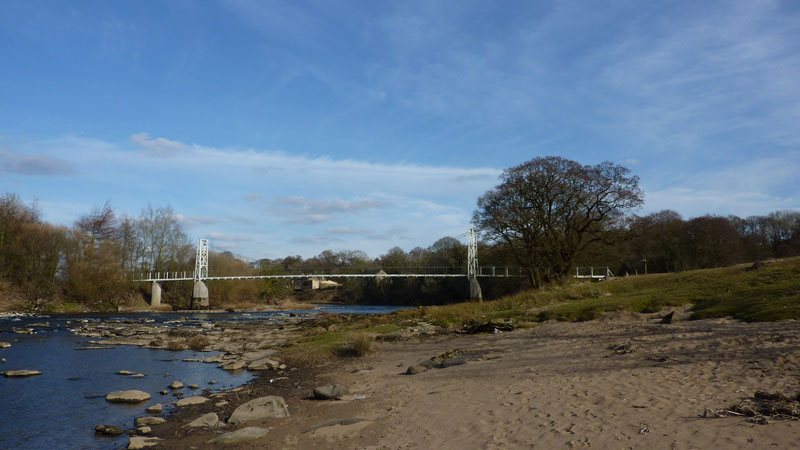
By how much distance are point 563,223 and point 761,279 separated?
18.8m

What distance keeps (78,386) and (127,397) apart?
3.52 metres

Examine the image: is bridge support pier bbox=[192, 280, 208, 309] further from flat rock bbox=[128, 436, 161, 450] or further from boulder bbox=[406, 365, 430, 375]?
flat rock bbox=[128, 436, 161, 450]

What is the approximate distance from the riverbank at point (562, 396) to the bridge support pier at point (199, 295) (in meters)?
60.8

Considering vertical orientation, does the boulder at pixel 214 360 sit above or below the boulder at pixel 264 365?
below

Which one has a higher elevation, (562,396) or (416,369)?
(562,396)

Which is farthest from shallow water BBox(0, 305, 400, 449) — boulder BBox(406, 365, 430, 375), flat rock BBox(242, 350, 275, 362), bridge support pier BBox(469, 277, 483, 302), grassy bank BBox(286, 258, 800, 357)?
bridge support pier BBox(469, 277, 483, 302)

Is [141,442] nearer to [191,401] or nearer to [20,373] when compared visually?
[191,401]

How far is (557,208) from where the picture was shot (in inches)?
1613

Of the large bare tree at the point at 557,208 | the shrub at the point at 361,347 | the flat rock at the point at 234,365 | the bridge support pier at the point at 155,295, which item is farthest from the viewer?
the bridge support pier at the point at 155,295

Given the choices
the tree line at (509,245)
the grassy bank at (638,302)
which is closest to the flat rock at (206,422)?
the grassy bank at (638,302)

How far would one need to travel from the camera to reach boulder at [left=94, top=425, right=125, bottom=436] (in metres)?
10.1

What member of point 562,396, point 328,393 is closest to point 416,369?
point 328,393

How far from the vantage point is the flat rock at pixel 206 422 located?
10023 mm

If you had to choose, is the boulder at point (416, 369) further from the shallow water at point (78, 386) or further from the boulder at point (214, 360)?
the boulder at point (214, 360)
